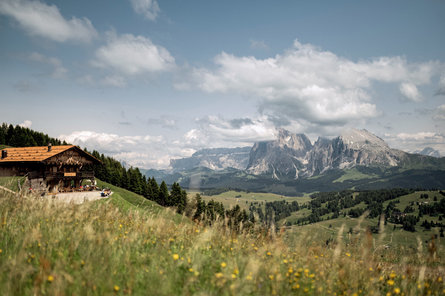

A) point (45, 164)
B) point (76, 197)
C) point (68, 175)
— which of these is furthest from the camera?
point (68, 175)

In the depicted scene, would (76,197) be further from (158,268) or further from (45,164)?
(158,268)

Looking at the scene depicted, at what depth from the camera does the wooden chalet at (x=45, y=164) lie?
136ft

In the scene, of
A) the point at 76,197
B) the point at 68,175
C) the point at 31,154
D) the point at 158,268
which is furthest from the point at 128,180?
the point at 158,268

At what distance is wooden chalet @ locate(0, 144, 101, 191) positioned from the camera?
4131 centimetres

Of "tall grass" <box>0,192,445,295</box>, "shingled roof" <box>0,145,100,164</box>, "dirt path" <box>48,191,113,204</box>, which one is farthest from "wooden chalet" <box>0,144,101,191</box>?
"tall grass" <box>0,192,445,295</box>

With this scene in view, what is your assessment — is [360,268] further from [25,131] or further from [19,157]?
[25,131]

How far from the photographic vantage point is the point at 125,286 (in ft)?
15.0

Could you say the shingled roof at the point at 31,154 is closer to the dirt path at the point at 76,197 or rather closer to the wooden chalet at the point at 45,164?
the wooden chalet at the point at 45,164

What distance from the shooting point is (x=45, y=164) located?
4131cm

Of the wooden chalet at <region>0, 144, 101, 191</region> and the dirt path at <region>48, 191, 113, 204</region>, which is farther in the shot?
the wooden chalet at <region>0, 144, 101, 191</region>

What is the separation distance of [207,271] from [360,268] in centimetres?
411

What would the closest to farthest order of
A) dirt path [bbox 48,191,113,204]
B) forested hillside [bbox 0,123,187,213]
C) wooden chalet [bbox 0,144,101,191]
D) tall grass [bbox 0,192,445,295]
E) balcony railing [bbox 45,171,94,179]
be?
tall grass [bbox 0,192,445,295]
dirt path [bbox 48,191,113,204]
wooden chalet [bbox 0,144,101,191]
balcony railing [bbox 45,171,94,179]
forested hillside [bbox 0,123,187,213]

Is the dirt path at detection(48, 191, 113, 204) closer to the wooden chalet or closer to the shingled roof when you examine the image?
the wooden chalet

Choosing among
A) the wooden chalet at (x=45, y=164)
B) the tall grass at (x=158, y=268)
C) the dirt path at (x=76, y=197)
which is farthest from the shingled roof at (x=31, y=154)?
the tall grass at (x=158, y=268)
